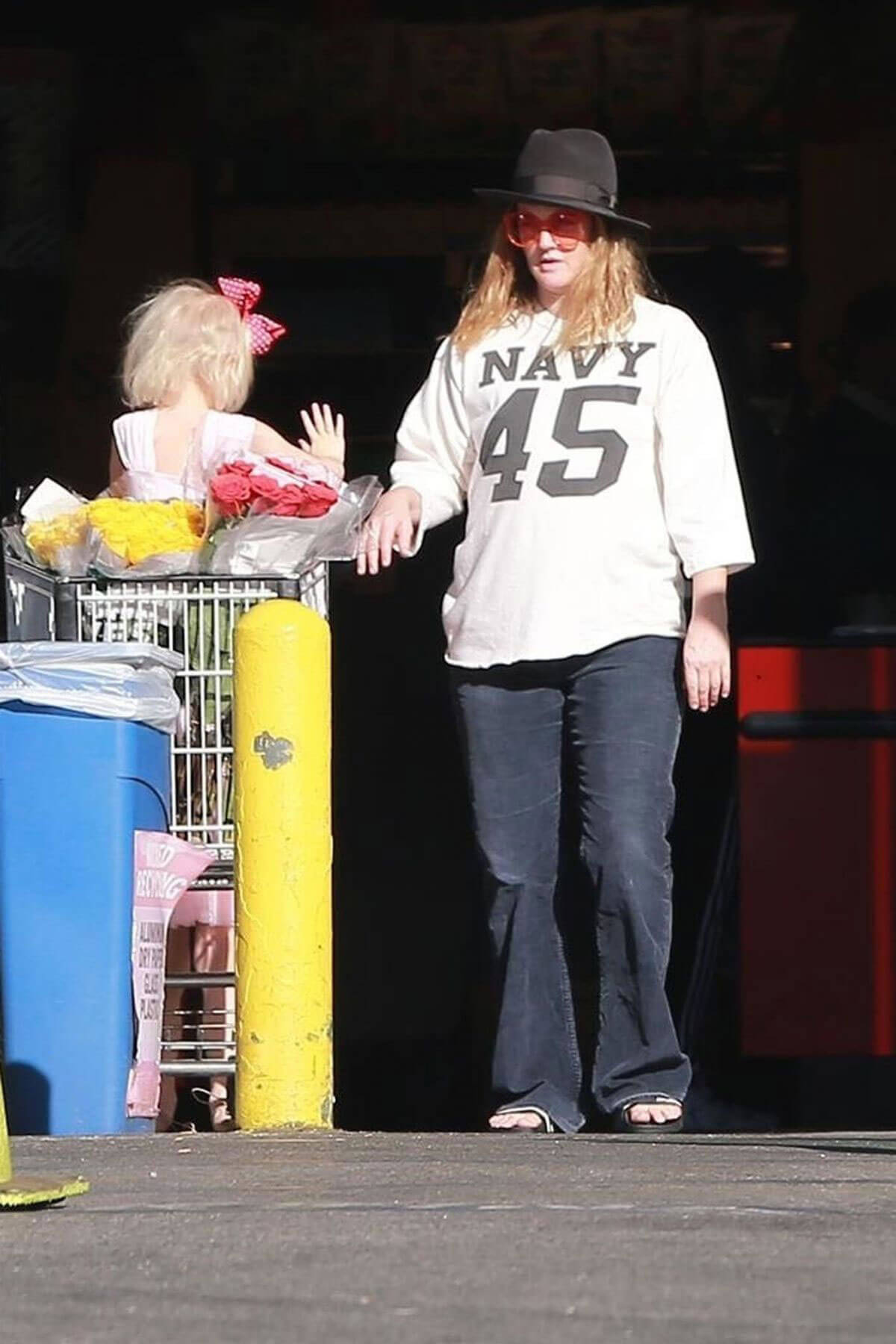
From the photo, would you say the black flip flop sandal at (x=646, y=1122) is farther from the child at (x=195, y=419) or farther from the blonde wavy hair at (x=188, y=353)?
the blonde wavy hair at (x=188, y=353)

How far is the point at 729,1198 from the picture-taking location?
3998mm

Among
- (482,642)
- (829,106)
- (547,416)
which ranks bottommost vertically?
(482,642)

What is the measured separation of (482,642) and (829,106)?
4.46 metres

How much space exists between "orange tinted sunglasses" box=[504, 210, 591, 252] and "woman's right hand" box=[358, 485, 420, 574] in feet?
1.90

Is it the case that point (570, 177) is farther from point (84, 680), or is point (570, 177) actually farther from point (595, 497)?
point (84, 680)

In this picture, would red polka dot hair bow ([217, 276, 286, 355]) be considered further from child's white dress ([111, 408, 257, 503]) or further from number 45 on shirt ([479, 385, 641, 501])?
number 45 on shirt ([479, 385, 641, 501])

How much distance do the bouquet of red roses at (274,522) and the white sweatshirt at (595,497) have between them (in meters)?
0.47

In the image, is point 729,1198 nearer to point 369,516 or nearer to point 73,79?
Answer: point 369,516

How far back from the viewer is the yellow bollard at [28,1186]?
13.1 ft

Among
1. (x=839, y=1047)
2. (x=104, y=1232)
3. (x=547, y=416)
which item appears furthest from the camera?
(x=839, y=1047)

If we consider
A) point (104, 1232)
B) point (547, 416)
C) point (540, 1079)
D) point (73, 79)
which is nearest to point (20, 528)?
point (547, 416)

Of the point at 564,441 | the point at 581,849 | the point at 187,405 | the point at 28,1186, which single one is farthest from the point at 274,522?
the point at 28,1186

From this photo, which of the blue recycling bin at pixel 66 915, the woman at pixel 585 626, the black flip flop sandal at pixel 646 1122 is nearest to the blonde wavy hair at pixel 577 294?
the woman at pixel 585 626

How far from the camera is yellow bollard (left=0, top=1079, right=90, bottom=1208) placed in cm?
398
